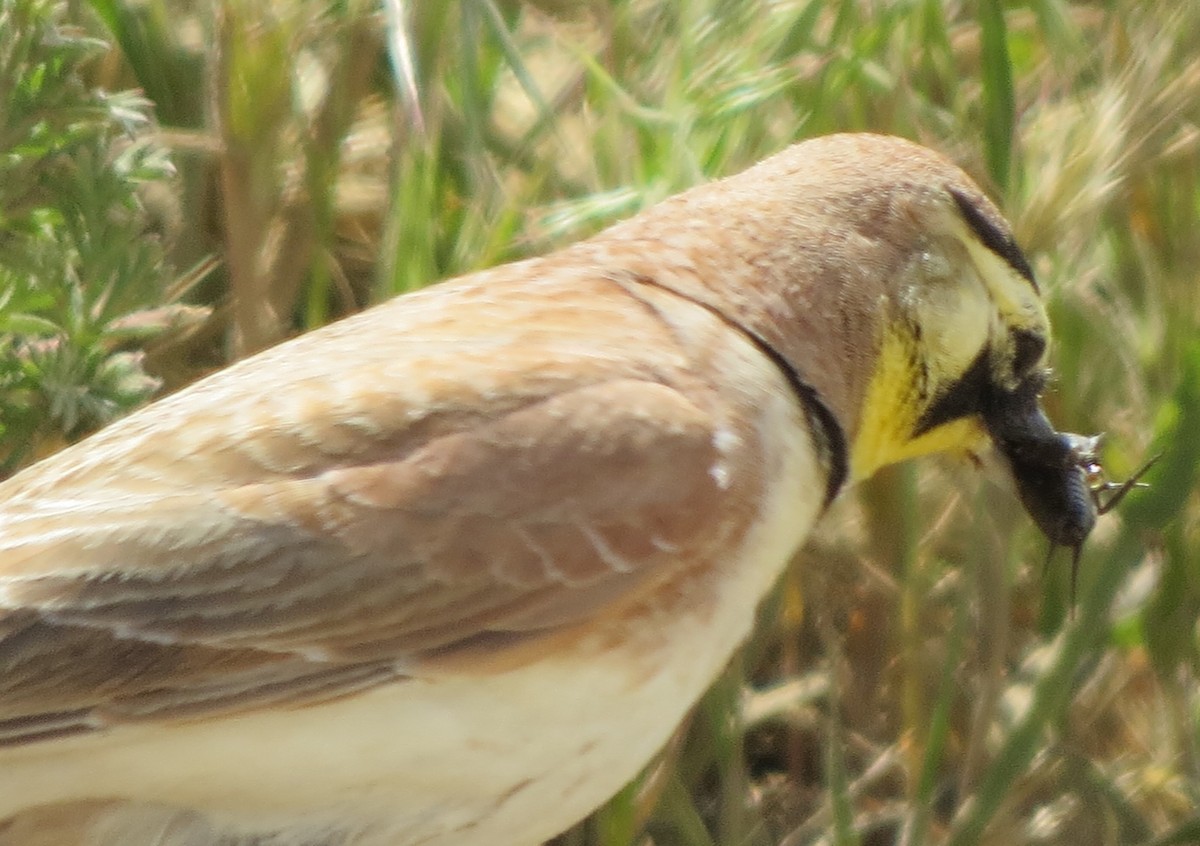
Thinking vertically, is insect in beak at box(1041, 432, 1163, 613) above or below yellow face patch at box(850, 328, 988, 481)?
below

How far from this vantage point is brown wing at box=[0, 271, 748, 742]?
90.3 inches

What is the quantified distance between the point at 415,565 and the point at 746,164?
1238 mm

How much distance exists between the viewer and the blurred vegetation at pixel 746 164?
2932 mm

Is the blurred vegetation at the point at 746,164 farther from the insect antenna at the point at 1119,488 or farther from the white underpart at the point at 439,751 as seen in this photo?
the white underpart at the point at 439,751

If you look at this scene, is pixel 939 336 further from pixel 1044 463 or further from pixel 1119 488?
pixel 1119 488

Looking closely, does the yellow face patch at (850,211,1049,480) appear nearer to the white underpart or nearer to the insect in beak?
the insect in beak

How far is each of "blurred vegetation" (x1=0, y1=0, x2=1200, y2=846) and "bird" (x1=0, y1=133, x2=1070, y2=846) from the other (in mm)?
424

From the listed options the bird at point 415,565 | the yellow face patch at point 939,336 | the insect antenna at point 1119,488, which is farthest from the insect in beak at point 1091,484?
the bird at point 415,565

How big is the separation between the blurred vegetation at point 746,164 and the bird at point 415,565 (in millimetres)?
424

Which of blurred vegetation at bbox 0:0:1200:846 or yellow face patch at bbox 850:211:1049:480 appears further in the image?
blurred vegetation at bbox 0:0:1200:846

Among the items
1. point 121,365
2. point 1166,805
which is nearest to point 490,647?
point 121,365

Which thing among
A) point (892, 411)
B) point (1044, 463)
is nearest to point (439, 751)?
point (892, 411)

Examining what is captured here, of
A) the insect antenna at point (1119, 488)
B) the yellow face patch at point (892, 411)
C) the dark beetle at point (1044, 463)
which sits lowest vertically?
the insect antenna at point (1119, 488)

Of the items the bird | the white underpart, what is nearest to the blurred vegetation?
the bird
